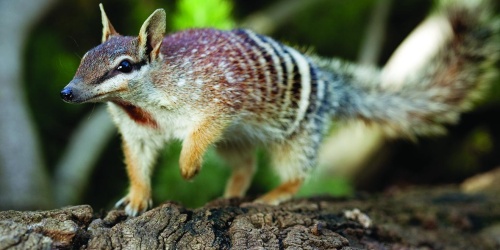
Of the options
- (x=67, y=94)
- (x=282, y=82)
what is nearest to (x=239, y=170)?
(x=282, y=82)

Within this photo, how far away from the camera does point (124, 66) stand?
5.75 feet

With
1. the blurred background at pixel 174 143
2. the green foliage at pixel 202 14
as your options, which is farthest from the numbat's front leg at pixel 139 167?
the green foliage at pixel 202 14

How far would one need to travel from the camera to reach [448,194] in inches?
110

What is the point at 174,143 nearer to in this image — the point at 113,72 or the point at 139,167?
the point at 139,167

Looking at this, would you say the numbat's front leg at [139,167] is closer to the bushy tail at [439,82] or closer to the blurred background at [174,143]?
the blurred background at [174,143]

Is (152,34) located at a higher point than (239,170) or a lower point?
higher

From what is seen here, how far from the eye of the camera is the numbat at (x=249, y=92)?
1.81 m

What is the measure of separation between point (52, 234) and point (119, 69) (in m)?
0.57

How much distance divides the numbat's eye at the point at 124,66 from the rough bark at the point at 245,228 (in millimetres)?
427

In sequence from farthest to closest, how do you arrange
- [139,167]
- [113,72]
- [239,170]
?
[239,170] < [139,167] < [113,72]

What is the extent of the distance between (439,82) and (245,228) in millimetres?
1556

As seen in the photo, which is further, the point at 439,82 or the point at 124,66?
the point at 439,82

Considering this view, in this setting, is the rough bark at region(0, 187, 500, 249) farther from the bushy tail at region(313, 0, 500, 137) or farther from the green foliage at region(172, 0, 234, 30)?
the green foliage at region(172, 0, 234, 30)

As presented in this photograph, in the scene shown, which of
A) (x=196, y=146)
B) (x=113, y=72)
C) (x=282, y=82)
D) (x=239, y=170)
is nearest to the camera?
(x=113, y=72)
